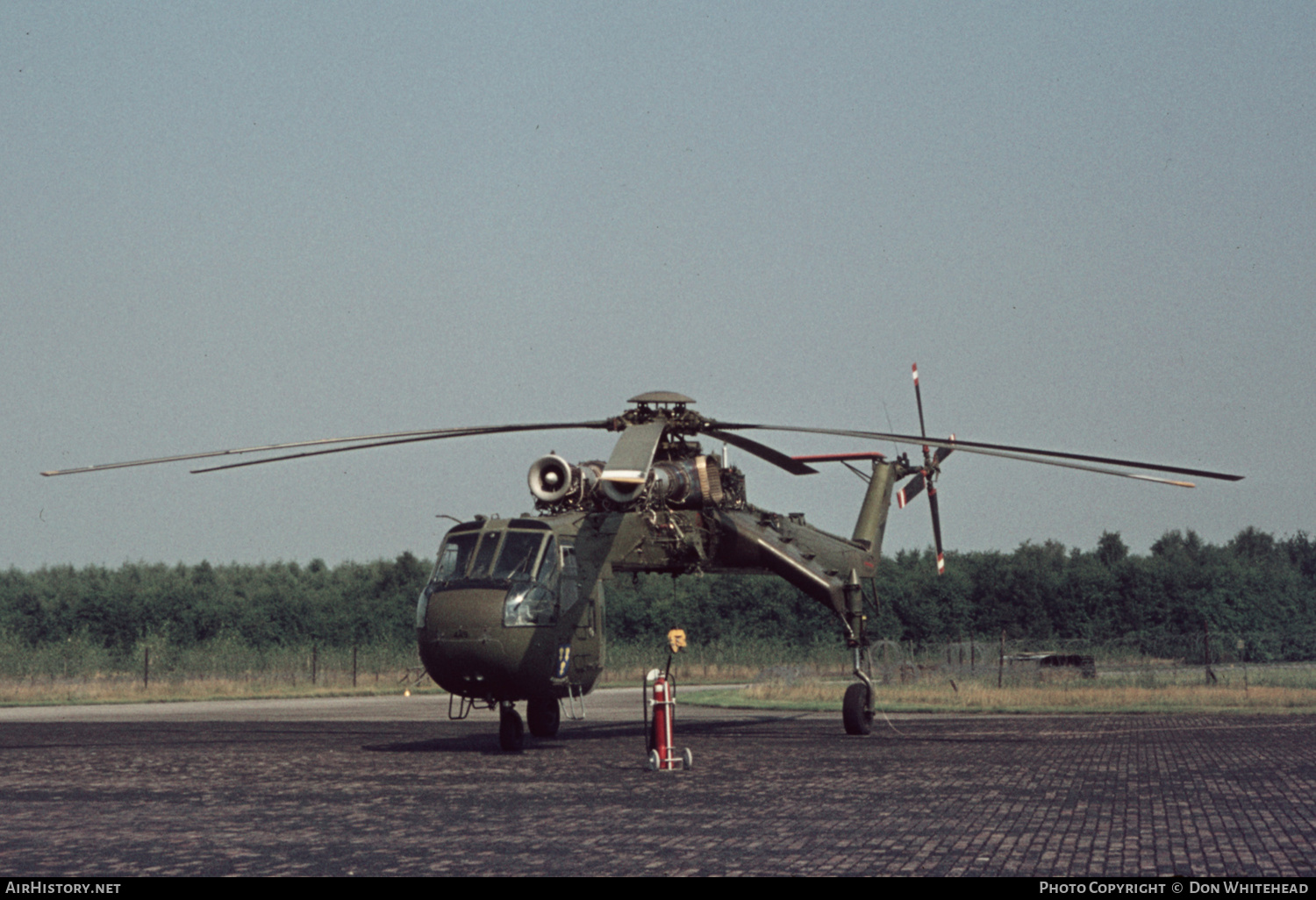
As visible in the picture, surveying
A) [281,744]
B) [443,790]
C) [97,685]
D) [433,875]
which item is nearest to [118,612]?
[97,685]

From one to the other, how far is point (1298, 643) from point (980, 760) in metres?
47.2

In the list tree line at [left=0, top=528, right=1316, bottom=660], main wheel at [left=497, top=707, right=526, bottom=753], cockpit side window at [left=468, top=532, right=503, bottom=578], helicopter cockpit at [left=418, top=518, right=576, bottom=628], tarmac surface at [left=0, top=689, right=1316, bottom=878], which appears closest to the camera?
tarmac surface at [left=0, top=689, right=1316, bottom=878]

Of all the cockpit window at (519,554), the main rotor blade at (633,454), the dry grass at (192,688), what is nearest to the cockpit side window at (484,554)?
the cockpit window at (519,554)

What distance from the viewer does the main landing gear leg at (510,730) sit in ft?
68.4

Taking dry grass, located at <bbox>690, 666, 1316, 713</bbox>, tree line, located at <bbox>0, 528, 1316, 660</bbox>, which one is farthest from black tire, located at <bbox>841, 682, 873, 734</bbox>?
tree line, located at <bbox>0, 528, 1316, 660</bbox>

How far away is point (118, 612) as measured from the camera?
2864 inches

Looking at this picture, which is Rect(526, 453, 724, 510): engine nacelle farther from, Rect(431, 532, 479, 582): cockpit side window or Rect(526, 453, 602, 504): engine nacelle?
Rect(431, 532, 479, 582): cockpit side window

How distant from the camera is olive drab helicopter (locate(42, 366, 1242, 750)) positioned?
19.5 m

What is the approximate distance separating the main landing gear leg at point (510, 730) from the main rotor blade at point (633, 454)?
12.2ft

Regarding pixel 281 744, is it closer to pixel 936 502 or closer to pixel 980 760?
pixel 980 760

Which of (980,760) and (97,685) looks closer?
(980,760)

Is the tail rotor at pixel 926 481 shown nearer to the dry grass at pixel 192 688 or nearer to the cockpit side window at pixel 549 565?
the cockpit side window at pixel 549 565

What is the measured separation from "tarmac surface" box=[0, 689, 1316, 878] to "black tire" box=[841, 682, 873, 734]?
289 mm

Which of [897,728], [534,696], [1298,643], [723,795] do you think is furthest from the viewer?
[1298,643]
